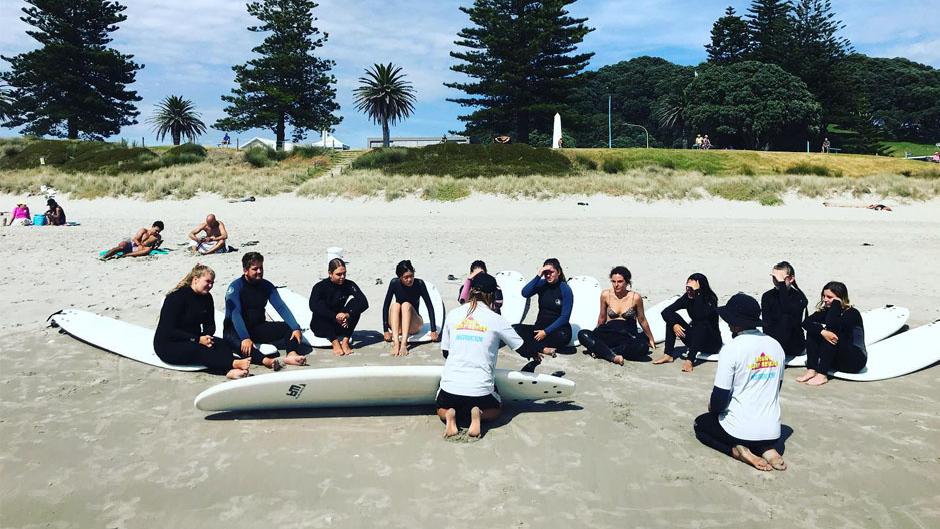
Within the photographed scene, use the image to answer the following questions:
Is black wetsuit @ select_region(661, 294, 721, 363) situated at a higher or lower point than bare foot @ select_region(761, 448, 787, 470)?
higher

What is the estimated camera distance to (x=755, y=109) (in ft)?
149

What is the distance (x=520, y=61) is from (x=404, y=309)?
116 ft

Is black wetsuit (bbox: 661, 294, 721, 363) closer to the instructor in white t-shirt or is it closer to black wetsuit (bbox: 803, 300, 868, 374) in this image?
black wetsuit (bbox: 803, 300, 868, 374)

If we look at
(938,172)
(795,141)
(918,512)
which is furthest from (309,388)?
(795,141)

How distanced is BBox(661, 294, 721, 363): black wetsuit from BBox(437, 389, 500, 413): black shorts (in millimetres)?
2335

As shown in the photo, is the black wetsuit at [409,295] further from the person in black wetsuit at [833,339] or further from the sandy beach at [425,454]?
the person in black wetsuit at [833,339]

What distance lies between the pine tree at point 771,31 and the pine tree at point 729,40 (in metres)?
0.64

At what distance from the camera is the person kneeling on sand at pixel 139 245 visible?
11.2 meters

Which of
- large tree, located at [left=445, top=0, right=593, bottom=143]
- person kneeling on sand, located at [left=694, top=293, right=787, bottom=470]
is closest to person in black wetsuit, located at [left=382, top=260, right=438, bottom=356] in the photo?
person kneeling on sand, located at [left=694, top=293, right=787, bottom=470]

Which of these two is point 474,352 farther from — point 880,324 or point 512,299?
point 880,324

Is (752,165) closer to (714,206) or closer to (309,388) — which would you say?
(714,206)

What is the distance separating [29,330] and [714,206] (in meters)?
16.3

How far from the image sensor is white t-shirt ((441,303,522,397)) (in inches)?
176

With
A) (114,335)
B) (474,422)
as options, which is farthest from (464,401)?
(114,335)
